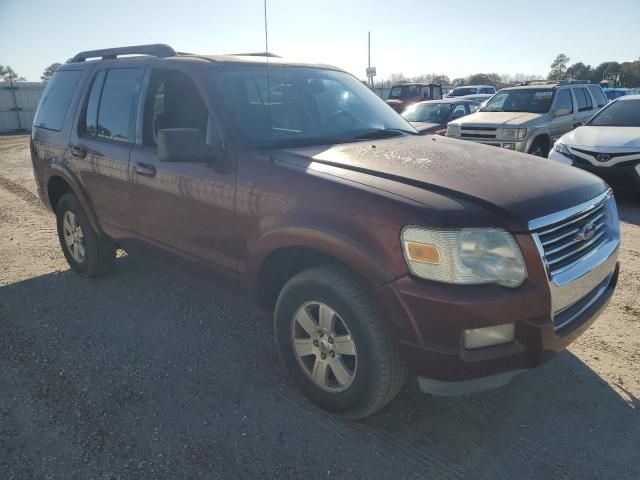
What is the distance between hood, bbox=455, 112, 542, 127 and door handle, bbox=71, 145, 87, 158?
24.7 feet

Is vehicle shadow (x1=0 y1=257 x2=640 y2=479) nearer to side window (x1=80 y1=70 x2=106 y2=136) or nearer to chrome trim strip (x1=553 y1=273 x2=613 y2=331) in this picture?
chrome trim strip (x1=553 y1=273 x2=613 y2=331)

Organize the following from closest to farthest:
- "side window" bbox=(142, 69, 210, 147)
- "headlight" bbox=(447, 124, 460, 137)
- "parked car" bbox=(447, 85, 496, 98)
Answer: "side window" bbox=(142, 69, 210, 147) < "headlight" bbox=(447, 124, 460, 137) < "parked car" bbox=(447, 85, 496, 98)

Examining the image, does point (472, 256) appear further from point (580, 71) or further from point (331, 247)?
point (580, 71)

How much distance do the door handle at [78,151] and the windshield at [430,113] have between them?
937 centimetres

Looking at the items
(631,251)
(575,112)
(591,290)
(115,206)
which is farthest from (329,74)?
(575,112)

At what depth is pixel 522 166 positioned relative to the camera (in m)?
2.76

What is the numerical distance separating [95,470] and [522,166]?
2.71 m

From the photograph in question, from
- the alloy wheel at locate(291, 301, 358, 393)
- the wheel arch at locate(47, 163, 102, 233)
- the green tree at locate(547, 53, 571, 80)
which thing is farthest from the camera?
the green tree at locate(547, 53, 571, 80)

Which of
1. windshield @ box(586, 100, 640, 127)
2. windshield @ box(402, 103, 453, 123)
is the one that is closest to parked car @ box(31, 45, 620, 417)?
windshield @ box(586, 100, 640, 127)

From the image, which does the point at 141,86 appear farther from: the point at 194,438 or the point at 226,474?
the point at 226,474

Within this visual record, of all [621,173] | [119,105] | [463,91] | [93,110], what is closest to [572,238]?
[119,105]

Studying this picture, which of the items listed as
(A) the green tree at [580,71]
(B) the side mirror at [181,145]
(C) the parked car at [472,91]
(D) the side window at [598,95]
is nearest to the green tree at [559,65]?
(A) the green tree at [580,71]

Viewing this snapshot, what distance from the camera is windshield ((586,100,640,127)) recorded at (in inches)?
302

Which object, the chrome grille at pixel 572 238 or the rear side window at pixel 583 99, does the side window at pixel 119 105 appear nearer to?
the chrome grille at pixel 572 238
